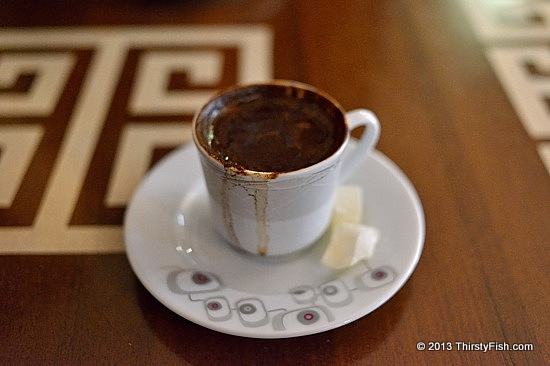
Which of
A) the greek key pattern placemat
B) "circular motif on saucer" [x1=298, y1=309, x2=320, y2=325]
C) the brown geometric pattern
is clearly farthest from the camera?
the greek key pattern placemat

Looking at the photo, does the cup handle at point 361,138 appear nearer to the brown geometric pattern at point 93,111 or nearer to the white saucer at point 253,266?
the white saucer at point 253,266

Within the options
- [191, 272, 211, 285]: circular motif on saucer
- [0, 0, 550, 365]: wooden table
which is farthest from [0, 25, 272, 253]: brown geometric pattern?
[191, 272, 211, 285]: circular motif on saucer

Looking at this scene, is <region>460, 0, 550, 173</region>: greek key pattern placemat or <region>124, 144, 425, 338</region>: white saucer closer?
<region>124, 144, 425, 338</region>: white saucer

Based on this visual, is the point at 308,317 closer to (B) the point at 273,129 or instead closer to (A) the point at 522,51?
(B) the point at 273,129

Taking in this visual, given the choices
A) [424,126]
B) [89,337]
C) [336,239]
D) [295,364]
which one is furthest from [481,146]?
[89,337]

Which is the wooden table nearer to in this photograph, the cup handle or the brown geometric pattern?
the brown geometric pattern

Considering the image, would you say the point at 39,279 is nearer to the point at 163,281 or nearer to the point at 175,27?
the point at 163,281

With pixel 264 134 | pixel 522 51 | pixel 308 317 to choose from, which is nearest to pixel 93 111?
pixel 264 134

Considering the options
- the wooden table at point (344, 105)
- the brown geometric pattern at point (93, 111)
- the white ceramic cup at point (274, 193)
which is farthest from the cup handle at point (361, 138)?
the brown geometric pattern at point (93, 111)
